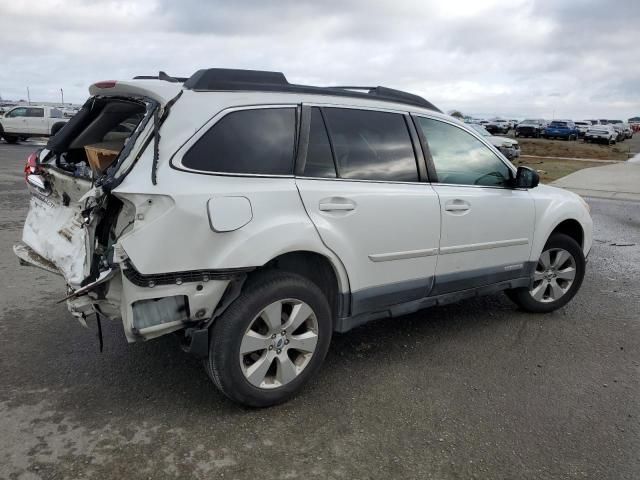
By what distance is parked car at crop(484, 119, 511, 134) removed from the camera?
49056 mm

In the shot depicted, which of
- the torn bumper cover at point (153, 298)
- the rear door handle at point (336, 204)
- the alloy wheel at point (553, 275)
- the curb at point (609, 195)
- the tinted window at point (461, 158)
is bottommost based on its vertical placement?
the curb at point (609, 195)

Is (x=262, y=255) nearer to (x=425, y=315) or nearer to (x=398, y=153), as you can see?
(x=398, y=153)

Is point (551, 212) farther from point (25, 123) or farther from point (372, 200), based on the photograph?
point (25, 123)

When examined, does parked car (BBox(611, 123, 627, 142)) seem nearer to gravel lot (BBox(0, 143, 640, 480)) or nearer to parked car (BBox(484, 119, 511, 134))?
parked car (BBox(484, 119, 511, 134))

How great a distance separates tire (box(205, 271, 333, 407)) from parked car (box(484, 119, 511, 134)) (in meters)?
47.4

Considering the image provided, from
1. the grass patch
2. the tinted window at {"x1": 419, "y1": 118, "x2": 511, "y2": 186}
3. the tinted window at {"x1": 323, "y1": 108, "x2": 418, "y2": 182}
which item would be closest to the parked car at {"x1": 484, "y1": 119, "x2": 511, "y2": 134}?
the grass patch

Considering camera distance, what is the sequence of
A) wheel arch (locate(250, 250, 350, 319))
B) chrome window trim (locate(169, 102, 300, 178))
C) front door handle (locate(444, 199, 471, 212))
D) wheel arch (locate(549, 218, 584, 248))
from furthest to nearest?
1. wheel arch (locate(549, 218, 584, 248))
2. front door handle (locate(444, 199, 471, 212))
3. wheel arch (locate(250, 250, 350, 319))
4. chrome window trim (locate(169, 102, 300, 178))

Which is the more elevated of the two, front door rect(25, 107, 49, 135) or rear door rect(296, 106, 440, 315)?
front door rect(25, 107, 49, 135)

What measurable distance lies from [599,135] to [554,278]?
41280 mm

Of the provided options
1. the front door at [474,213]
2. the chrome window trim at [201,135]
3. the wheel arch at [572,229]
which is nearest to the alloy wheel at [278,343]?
the chrome window trim at [201,135]

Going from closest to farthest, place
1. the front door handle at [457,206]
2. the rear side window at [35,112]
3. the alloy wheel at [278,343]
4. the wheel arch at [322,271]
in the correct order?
the alloy wheel at [278,343] → the wheel arch at [322,271] → the front door handle at [457,206] → the rear side window at [35,112]

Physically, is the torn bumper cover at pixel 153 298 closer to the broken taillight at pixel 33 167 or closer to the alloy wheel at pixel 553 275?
the broken taillight at pixel 33 167

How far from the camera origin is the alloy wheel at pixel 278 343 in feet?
10.0

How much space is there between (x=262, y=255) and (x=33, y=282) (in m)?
3.40
